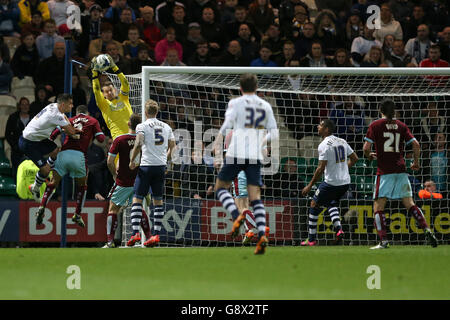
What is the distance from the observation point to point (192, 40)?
1858cm

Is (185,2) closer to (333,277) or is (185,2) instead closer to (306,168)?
(306,168)

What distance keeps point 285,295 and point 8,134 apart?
1052 cm

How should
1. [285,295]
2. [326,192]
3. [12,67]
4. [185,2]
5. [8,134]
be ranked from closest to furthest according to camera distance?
[285,295]
[326,192]
[8,134]
[12,67]
[185,2]

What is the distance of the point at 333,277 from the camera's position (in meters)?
8.00

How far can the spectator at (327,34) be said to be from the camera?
61.8 ft

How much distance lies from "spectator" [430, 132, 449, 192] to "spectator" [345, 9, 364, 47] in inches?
180

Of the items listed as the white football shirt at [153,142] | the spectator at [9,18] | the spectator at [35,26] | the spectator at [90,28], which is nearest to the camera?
Result: the white football shirt at [153,142]

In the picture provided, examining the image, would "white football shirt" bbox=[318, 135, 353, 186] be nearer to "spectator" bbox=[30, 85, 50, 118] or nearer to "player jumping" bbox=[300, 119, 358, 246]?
"player jumping" bbox=[300, 119, 358, 246]

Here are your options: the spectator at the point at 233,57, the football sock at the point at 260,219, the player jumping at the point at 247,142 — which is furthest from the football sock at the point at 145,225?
the spectator at the point at 233,57

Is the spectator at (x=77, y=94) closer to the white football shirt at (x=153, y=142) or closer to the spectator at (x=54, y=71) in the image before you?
the spectator at (x=54, y=71)

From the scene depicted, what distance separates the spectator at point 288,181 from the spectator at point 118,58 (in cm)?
380

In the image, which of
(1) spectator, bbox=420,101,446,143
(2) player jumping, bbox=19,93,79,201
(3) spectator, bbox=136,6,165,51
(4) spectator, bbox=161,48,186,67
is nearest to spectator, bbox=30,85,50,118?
(2) player jumping, bbox=19,93,79,201

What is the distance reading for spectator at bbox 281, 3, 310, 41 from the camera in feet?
62.2

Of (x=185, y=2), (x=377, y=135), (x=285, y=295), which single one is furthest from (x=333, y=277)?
(x=185, y=2)
